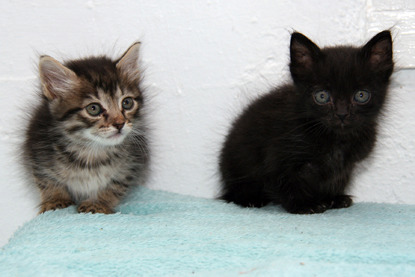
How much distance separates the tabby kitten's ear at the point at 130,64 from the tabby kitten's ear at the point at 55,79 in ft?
0.78

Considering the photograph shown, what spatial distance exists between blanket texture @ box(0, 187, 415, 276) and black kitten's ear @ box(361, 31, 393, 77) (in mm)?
612

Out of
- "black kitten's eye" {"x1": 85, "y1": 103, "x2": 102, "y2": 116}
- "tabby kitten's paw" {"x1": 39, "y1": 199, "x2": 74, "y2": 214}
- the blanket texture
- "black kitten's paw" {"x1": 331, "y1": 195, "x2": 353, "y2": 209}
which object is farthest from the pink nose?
"black kitten's paw" {"x1": 331, "y1": 195, "x2": 353, "y2": 209}

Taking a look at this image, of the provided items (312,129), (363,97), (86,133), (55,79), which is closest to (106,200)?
(86,133)

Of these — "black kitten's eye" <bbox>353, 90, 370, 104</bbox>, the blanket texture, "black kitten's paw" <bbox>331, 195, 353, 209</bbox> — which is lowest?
"black kitten's paw" <bbox>331, 195, 353, 209</bbox>

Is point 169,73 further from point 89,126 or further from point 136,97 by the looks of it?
point 89,126

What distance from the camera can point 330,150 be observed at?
1.85 m

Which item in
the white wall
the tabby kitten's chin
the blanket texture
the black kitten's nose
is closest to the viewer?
the blanket texture

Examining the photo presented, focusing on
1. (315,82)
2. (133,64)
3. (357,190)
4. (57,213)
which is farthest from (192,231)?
(357,190)

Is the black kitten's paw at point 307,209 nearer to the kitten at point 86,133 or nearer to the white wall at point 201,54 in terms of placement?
the white wall at point 201,54

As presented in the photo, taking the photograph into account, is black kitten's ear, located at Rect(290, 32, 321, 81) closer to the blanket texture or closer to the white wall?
the white wall

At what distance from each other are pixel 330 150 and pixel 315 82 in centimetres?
30

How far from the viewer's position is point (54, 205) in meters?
2.01

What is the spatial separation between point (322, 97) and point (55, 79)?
3.72ft

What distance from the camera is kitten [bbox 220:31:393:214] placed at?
1.73m
